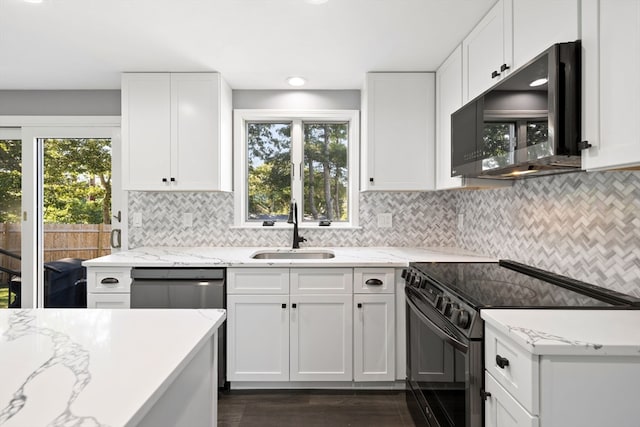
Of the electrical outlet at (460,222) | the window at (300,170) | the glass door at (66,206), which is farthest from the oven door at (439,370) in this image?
the glass door at (66,206)

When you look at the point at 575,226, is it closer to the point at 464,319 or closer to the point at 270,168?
the point at 464,319

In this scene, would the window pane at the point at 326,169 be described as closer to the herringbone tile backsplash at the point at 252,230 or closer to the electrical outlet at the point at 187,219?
the herringbone tile backsplash at the point at 252,230

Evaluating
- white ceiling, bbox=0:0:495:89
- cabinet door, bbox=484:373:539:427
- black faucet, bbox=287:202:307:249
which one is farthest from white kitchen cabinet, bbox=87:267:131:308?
cabinet door, bbox=484:373:539:427

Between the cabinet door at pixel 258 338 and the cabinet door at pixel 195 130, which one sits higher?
the cabinet door at pixel 195 130

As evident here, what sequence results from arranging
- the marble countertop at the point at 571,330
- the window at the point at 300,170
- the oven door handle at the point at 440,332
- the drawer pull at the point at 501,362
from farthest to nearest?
the window at the point at 300,170
the oven door handle at the point at 440,332
the drawer pull at the point at 501,362
the marble countertop at the point at 571,330

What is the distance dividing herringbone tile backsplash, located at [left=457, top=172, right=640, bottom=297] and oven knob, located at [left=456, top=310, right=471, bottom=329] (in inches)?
26.6

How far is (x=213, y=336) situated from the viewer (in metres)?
1.24

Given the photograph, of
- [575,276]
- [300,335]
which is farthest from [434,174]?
[300,335]

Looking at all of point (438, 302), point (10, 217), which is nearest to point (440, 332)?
point (438, 302)

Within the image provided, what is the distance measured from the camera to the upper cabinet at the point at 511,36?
1.30 metres

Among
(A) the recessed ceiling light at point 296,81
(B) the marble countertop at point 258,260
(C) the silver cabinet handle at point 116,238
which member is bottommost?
(B) the marble countertop at point 258,260

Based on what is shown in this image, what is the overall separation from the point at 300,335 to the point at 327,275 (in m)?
0.44

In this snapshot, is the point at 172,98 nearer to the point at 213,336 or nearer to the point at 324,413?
the point at 213,336

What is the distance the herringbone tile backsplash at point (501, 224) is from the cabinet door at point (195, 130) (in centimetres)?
40
